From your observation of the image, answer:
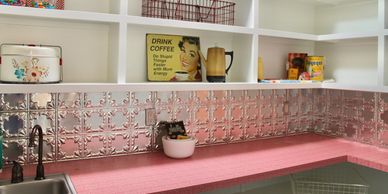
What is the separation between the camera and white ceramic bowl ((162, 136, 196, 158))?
6.33ft

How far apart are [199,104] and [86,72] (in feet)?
2.41

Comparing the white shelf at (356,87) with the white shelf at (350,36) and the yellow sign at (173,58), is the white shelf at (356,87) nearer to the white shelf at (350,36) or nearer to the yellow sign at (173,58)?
the white shelf at (350,36)

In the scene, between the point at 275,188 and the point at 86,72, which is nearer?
the point at 86,72

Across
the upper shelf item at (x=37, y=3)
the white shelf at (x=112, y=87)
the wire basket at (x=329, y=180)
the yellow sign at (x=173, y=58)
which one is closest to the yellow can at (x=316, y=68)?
the white shelf at (x=112, y=87)

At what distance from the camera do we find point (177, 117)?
2162 mm

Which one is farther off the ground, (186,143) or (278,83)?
(278,83)

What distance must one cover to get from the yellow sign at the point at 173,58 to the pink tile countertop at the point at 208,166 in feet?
1.54

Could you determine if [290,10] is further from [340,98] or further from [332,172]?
[332,172]

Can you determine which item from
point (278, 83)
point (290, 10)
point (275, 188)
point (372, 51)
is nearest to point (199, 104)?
point (278, 83)

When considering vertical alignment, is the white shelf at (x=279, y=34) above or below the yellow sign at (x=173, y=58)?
above

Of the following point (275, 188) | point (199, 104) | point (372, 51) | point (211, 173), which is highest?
point (372, 51)

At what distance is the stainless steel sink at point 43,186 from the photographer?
4.82ft

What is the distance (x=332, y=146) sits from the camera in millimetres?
2355

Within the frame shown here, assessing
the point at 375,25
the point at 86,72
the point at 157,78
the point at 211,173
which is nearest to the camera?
the point at 211,173
